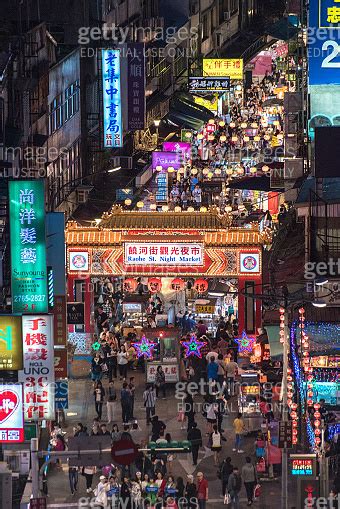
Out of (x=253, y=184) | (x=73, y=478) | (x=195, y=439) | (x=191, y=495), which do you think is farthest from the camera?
(x=253, y=184)

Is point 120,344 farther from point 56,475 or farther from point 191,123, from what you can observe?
point 191,123

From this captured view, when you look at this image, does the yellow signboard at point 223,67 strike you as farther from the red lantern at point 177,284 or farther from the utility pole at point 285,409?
the utility pole at point 285,409

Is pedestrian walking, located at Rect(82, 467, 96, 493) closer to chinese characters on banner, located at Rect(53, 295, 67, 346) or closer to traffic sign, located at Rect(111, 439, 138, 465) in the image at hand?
chinese characters on banner, located at Rect(53, 295, 67, 346)

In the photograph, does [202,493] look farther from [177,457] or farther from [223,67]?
[223,67]

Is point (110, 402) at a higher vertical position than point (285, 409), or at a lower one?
lower

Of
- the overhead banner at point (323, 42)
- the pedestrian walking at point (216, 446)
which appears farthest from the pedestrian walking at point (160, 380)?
the overhead banner at point (323, 42)

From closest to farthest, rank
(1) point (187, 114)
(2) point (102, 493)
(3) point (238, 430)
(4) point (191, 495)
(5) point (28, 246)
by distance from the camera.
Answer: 1. (2) point (102, 493)
2. (4) point (191, 495)
3. (5) point (28, 246)
4. (3) point (238, 430)
5. (1) point (187, 114)

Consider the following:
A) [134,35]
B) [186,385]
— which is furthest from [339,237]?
[134,35]

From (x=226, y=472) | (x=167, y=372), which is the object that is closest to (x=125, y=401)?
(x=167, y=372)
